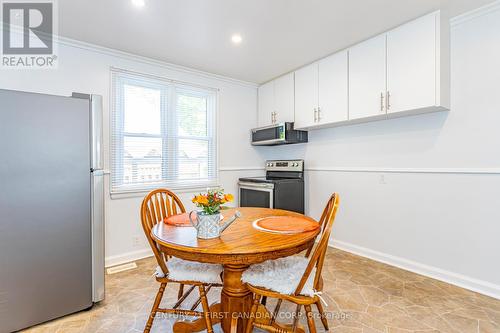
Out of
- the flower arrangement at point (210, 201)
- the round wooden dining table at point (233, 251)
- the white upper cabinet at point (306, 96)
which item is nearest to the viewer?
the round wooden dining table at point (233, 251)

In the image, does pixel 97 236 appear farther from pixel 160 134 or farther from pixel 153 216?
pixel 160 134

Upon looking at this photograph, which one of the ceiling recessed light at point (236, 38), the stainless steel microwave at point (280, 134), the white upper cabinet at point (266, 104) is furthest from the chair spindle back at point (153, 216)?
the white upper cabinet at point (266, 104)

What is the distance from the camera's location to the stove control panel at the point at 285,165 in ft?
12.1

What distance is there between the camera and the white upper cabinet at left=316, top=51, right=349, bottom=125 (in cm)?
291

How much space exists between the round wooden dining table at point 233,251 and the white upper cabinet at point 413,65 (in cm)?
165

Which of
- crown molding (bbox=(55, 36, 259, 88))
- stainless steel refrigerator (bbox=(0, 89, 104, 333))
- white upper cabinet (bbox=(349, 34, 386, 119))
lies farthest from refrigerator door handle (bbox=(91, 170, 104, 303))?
white upper cabinet (bbox=(349, 34, 386, 119))

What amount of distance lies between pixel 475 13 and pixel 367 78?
0.96m

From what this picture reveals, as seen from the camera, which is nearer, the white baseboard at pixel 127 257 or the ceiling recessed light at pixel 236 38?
the ceiling recessed light at pixel 236 38

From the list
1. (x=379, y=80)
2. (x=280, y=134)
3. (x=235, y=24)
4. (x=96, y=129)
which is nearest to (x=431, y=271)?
(x=379, y=80)

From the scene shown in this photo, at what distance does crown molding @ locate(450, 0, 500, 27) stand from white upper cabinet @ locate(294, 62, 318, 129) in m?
1.38

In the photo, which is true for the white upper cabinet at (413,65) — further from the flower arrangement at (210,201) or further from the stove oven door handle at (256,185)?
the flower arrangement at (210,201)

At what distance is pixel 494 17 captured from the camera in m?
2.13

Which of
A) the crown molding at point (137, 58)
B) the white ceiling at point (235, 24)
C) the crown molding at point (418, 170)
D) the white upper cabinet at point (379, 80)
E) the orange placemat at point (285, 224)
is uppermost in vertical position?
the white ceiling at point (235, 24)

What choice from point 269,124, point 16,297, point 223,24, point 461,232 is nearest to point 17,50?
point 223,24
